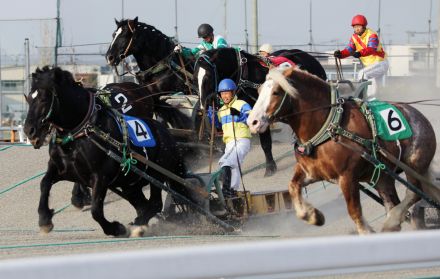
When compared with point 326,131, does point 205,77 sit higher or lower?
higher

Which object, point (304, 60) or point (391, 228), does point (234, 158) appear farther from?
point (304, 60)

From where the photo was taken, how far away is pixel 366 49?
1421 centimetres

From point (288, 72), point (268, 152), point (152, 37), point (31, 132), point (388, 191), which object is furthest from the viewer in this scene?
point (268, 152)

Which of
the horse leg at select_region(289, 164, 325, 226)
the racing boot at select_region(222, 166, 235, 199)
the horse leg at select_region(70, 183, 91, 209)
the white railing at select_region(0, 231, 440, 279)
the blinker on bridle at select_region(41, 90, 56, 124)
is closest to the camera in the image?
the white railing at select_region(0, 231, 440, 279)

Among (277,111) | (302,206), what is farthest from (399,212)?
(277,111)

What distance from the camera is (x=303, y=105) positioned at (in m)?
8.81

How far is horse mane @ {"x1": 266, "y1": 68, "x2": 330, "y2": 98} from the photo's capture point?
862cm

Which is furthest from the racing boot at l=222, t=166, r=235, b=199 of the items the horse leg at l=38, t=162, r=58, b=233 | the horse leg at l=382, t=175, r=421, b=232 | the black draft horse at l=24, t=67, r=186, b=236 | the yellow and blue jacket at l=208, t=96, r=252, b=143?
the horse leg at l=382, t=175, r=421, b=232

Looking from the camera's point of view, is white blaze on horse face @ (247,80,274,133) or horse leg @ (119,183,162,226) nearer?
white blaze on horse face @ (247,80,274,133)

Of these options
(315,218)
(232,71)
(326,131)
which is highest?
(232,71)

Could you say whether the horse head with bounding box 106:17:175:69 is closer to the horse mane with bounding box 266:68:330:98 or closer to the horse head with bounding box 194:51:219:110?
the horse head with bounding box 194:51:219:110

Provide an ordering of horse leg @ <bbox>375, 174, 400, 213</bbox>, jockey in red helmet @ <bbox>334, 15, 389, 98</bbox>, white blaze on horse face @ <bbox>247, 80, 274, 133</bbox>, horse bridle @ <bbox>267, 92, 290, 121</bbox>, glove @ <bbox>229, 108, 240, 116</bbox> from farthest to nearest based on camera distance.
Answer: jockey in red helmet @ <bbox>334, 15, 389, 98</bbox>, glove @ <bbox>229, 108, 240, 116</bbox>, horse leg @ <bbox>375, 174, 400, 213</bbox>, horse bridle @ <bbox>267, 92, 290, 121</bbox>, white blaze on horse face @ <bbox>247, 80, 274, 133</bbox>

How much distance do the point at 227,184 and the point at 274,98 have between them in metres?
2.82

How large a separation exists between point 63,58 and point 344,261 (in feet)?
51.7
